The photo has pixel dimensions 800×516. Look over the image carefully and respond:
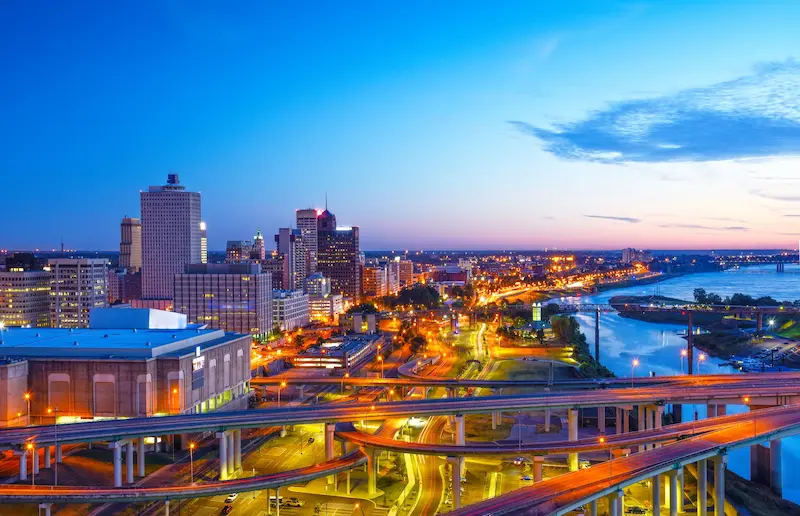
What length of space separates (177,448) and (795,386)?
3121cm

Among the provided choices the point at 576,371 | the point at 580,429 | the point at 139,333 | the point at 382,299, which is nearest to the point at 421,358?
the point at 576,371

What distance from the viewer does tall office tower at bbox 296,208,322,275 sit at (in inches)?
5195

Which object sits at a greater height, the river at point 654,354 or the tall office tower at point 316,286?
the tall office tower at point 316,286

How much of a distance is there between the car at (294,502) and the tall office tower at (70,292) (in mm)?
66369

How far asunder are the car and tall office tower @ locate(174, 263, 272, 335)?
47755 millimetres

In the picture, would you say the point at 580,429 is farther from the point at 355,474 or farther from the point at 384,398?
the point at 355,474

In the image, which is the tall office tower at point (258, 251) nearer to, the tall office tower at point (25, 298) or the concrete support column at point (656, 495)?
the tall office tower at point (25, 298)

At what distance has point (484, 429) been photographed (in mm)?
38906

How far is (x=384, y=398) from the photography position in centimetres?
4425

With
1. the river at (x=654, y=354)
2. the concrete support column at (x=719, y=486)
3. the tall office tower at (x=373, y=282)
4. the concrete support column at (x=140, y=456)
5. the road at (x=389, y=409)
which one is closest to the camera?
the concrete support column at (x=719, y=486)

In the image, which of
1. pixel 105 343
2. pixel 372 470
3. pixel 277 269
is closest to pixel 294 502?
pixel 372 470

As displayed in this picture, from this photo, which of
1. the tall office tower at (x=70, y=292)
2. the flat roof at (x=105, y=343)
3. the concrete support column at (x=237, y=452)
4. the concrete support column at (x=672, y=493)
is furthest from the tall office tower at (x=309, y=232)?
the concrete support column at (x=672, y=493)

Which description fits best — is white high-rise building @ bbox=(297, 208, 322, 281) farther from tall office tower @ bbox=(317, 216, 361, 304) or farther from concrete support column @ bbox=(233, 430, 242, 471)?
concrete support column @ bbox=(233, 430, 242, 471)

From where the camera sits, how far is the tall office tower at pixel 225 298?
7262 cm
